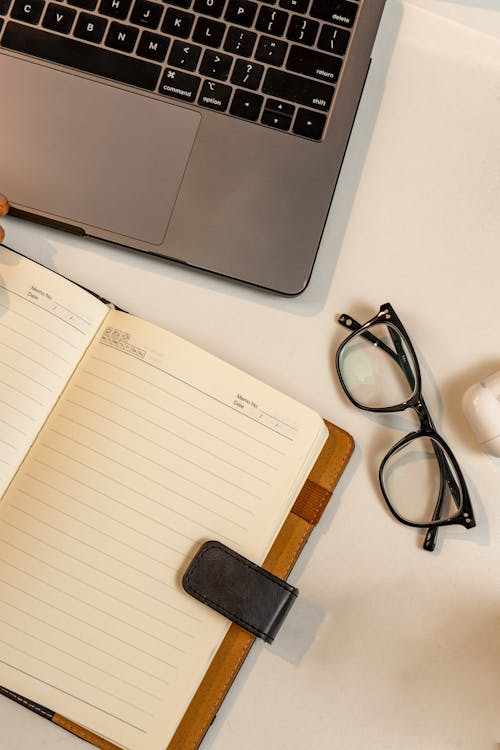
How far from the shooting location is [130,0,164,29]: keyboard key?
27.3 inches

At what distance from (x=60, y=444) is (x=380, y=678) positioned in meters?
0.37

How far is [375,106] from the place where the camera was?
762 mm

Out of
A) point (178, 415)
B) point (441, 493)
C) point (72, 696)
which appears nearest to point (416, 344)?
point (441, 493)

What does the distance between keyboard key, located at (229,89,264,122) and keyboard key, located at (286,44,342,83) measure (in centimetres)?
4

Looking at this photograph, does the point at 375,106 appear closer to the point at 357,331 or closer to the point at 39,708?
the point at 357,331

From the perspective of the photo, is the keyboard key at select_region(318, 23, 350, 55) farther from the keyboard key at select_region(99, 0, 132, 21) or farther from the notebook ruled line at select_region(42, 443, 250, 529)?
the notebook ruled line at select_region(42, 443, 250, 529)

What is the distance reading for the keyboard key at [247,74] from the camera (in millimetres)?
696

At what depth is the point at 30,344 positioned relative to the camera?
2.16 feet

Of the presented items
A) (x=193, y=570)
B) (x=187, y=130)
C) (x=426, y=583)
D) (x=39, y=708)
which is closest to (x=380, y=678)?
(x=426, y=583)

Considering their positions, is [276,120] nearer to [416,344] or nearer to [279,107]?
[279,107]

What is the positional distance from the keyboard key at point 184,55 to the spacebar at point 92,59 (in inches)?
0.7

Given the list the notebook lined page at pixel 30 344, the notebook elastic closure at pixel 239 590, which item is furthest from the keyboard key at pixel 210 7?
the notebook elastic closure at pixel 239 590

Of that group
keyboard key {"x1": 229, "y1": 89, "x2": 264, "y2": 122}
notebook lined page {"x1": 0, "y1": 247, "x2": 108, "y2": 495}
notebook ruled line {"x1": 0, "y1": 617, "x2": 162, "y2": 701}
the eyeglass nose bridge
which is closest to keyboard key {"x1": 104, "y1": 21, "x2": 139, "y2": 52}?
keyboard key {"x1": 229, "y1": 89, "x2": 264, "y2": 122}

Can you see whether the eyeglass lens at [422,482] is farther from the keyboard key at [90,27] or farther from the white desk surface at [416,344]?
the keyboard key at [90,27]
